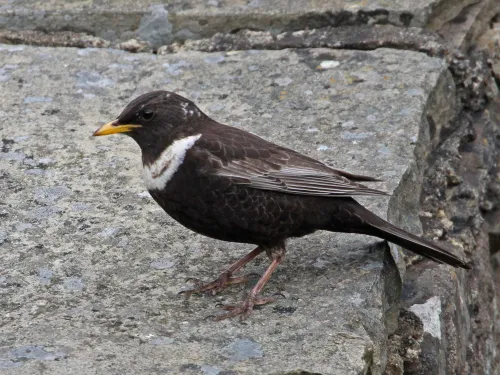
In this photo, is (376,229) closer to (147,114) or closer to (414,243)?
(414,243)

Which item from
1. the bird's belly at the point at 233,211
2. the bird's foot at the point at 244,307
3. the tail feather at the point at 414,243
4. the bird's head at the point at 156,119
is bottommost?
the bird's foot at the point at 244,307

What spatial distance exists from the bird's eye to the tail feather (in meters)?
0.96

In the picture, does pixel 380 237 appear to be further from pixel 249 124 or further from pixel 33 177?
pixel 33 177

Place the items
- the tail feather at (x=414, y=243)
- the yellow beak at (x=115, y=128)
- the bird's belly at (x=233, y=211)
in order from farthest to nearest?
1. the yellow beak at (x=115, y=128)
2. the tail feather at (x=414, y=243)
3. the bird's belly at (x=233, y=211)

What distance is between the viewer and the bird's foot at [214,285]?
357cm

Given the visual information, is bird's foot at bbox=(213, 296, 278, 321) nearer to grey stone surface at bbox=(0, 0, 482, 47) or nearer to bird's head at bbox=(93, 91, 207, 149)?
bird's head at bbox=(93, 91, 207, 149)

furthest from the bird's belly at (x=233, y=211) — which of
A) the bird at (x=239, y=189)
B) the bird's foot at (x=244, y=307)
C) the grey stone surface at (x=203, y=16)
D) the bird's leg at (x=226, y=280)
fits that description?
the grey stone surface at (x=203, y=16)

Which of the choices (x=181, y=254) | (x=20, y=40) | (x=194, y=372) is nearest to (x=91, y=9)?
(x=20, y=40)

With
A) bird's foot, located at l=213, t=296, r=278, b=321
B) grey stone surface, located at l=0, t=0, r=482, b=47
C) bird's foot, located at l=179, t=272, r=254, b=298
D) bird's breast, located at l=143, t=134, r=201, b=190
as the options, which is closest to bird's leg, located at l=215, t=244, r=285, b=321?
bird's foot, located at l=213, t=296, r=278, b=321

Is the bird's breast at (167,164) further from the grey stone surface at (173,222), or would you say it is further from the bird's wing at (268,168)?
the grey stone surface at (173,222)

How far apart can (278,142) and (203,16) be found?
109cm

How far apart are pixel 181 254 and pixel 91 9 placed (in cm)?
203

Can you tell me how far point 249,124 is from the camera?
4637 millimetres

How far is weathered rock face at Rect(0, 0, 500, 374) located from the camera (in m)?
3.26
